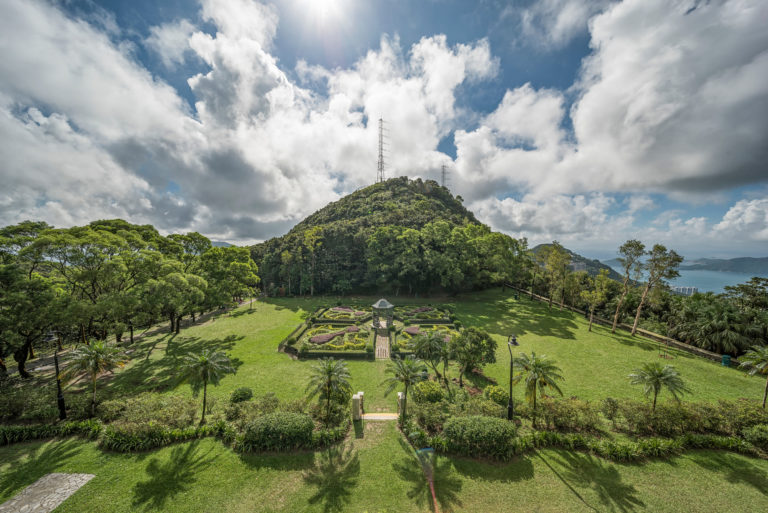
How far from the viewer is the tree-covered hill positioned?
47844 millimetres

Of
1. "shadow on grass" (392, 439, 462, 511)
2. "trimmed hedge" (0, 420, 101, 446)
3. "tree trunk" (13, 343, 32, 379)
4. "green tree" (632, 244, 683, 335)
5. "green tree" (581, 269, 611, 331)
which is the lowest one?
"shadow on grass" (392, 439, 462, 511)

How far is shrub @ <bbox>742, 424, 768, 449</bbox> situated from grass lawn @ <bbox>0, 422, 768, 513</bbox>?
137cm

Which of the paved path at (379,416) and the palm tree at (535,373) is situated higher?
the palm tree at (535,373)

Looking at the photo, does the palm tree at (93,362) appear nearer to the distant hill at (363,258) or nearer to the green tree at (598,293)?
the distant hill at (363,258)

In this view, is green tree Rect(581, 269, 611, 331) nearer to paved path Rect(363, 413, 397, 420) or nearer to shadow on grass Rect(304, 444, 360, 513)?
paved path Rect(363, 413, 397, 420)

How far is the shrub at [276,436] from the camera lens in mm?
13922

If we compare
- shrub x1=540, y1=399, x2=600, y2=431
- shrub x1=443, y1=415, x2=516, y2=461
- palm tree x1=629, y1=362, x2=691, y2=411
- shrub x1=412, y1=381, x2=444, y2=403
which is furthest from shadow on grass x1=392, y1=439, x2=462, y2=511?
palm tree x1=629, y1=362, x2=691, y2=411

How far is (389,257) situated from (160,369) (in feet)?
119

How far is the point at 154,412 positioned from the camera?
51.4 ft

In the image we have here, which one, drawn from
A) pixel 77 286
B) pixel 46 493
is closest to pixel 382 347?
pixel 46 493

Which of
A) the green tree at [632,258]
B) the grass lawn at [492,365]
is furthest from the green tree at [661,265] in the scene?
the grass lawn at [492,365]

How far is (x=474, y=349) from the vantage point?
800 inches

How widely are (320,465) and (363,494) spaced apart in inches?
111

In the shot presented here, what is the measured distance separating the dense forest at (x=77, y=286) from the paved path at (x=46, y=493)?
303 inches
